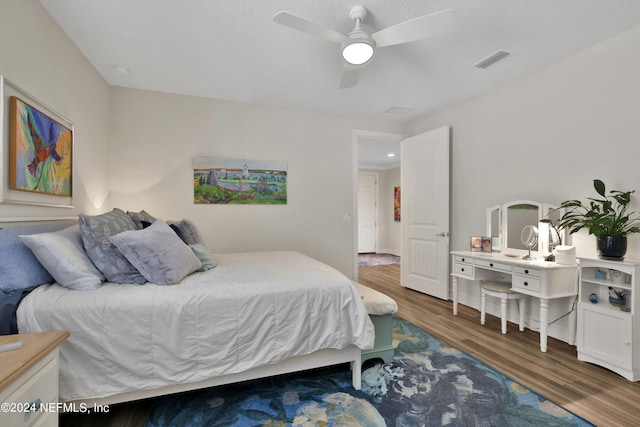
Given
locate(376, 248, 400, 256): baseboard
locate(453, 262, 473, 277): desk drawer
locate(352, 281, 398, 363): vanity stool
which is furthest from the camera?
locate(376, 248, 400, 256): baseboard

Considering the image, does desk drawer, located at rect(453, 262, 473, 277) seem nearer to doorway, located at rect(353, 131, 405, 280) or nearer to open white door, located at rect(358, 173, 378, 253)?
doorway, located at rect(353, 131, 405, 280)

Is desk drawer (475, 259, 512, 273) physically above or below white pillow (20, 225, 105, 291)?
below

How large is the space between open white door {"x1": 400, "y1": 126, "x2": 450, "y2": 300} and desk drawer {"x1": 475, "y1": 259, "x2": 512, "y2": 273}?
0.72m

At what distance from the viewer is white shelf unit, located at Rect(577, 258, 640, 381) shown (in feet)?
6.51

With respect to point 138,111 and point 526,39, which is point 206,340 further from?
point 526,39

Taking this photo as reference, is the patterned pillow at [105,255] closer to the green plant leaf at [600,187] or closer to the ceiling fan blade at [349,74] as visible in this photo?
the ceiling fan blade at [349,74]

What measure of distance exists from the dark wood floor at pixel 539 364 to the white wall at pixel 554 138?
41 centimetres

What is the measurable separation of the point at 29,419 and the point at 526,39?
11.7 feet

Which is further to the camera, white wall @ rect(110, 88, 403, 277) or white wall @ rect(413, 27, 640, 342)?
white wall @ rect(110, 88, 403, 277)

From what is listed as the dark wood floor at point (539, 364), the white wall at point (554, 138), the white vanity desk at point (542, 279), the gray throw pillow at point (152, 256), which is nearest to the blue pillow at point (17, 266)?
the gray throw pillow at point (152, 256)

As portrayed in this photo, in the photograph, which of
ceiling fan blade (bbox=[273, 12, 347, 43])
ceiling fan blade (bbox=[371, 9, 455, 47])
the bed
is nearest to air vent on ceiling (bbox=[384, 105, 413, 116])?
ceiling fan blade (bbox=[371, 9, 455, 47])

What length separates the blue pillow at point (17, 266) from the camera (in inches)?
55.4

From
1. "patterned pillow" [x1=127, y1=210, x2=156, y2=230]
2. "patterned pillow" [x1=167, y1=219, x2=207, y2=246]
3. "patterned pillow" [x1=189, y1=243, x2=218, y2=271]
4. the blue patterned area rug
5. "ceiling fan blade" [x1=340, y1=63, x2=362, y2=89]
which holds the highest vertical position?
"ceiling fan blade" [x1=340, y1=63, x2=362, y2=89]

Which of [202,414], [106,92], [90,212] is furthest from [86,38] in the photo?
[202,414]
